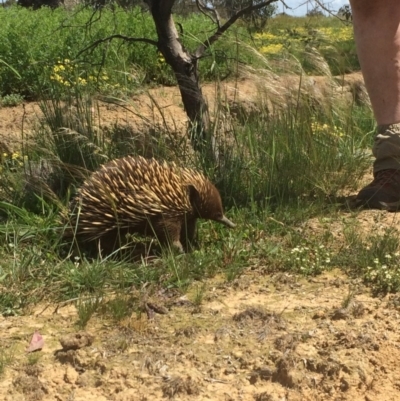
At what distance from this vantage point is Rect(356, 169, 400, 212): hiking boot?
168 inches

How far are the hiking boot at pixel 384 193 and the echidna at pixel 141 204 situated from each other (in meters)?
0.92

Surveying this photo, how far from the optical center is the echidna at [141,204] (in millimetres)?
3834

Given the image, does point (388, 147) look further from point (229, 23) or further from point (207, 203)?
point (229, 23)

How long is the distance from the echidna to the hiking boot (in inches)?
36.2

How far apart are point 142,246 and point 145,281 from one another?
707mm

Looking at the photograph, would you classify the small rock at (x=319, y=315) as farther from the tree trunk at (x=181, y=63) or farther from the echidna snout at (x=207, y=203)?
the tree trunk at (x=181, y=63)

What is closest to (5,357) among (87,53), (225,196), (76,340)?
(76,340)

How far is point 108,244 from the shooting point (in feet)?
13.0

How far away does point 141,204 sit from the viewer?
384 cm

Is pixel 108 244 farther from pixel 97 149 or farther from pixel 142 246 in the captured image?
pixel 97 149

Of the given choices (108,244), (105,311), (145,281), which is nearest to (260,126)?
(108,244)

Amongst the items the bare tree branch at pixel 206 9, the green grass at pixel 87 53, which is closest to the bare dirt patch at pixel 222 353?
the bare tree branch at pixel 206 9

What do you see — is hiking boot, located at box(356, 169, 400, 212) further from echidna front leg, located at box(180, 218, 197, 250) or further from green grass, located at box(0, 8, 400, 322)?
echidna front leg, located at box(180, 218, 197, 250)

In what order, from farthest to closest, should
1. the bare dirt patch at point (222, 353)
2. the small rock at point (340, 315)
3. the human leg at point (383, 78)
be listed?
1. the human leg at point (383, 78)
2. the small rock at point (340, 315)
3. the bare dirt patch at point (222, 353)
